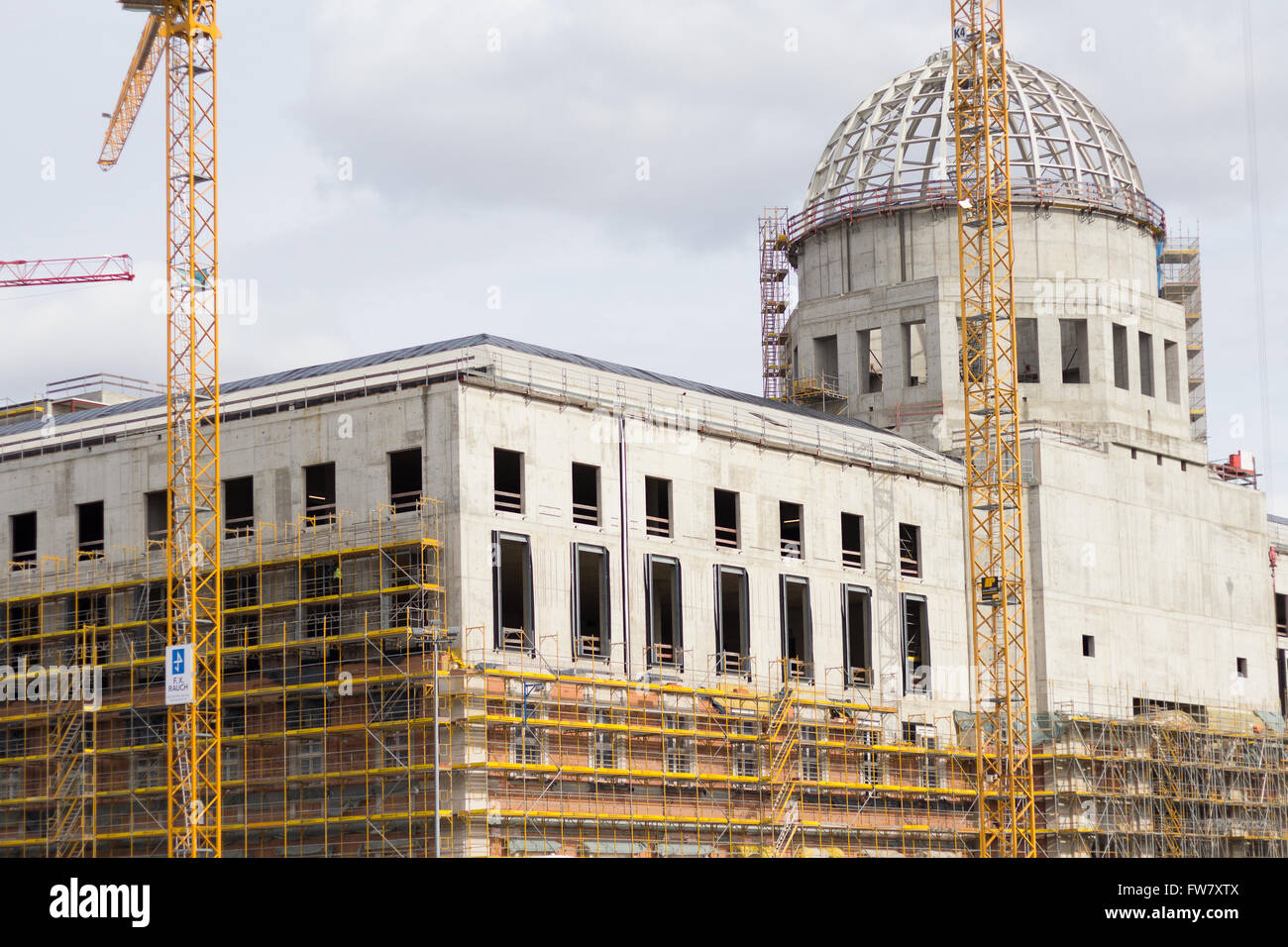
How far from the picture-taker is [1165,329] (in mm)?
89625

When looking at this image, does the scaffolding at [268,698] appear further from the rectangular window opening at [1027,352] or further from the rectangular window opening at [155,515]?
the rectangular window opening at [1027,352]

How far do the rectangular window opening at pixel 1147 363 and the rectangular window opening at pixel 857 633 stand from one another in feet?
74.8

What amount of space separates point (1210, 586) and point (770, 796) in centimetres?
2995

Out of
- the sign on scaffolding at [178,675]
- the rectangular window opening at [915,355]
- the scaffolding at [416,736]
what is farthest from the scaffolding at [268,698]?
the rectangular window opening at [915,355]

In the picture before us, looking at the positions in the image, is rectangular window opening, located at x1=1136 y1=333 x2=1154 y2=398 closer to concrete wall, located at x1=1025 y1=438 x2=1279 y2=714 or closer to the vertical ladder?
concrete wall, located at x1=1025 y1=438 x2=1279 y2=714

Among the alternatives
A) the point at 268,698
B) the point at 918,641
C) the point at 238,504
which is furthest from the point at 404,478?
the point at 918,641

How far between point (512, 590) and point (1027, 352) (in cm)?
3478

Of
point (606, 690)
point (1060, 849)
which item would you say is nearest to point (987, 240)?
point (1060, 849)

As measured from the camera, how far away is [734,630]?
69.2 meters

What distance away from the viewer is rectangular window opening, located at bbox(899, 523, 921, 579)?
74.8m

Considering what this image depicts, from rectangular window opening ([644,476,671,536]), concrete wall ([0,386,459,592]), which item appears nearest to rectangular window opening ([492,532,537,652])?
concrete wall ([0,386,459,592])

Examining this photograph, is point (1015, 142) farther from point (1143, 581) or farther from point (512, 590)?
point (512, 590)

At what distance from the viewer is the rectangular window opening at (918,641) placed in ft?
242

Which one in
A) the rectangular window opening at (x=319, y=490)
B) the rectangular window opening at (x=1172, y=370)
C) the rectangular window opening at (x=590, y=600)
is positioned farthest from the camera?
the rectangular window opening at (x=1172, y=370)
